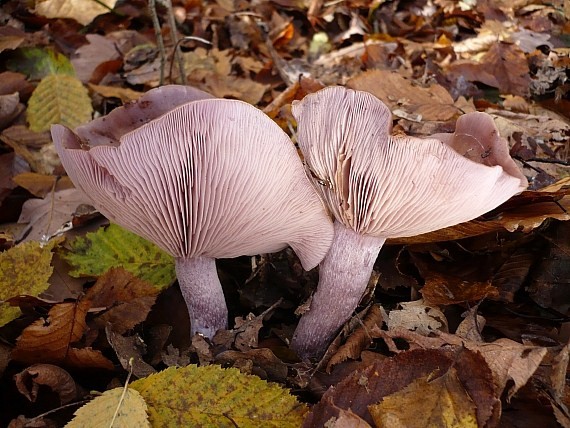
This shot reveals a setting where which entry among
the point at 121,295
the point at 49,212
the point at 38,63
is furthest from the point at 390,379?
the point at 38,63

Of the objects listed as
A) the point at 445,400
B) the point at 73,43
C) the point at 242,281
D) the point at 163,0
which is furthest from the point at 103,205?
the point at 73,43

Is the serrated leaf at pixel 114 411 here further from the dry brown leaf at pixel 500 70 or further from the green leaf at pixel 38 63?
the dry brown leaf at pixel 500 70

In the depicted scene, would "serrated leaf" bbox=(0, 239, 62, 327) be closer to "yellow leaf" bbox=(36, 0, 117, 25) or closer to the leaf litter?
the leaf litter

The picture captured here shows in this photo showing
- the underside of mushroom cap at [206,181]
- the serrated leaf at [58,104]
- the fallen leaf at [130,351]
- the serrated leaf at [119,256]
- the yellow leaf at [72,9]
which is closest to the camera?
the underside of mushroom cap at [206,181]

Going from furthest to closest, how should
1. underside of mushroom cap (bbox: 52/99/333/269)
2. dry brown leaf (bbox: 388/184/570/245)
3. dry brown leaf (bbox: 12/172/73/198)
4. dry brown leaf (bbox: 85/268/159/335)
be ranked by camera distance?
dry brown leaf (bbox: 12/172/73/198) → dry brown leaf (bbox: 85/268/159/335) → dry brown leaf (bbox: 388/184/570/245) → underside of mushroom cap (bbox: 52/99/333/269)

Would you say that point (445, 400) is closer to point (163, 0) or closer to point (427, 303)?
point (427, 303)

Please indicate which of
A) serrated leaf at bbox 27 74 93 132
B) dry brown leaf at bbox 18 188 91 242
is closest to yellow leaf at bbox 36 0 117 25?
serrated leaf at bbox 27 74 93 132

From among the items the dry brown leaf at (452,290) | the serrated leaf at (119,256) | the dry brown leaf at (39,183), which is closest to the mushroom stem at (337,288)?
the dry brown leaf at (452,290)

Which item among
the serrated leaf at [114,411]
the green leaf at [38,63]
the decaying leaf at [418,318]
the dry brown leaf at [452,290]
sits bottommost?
the decaying leaf at [418,318]
